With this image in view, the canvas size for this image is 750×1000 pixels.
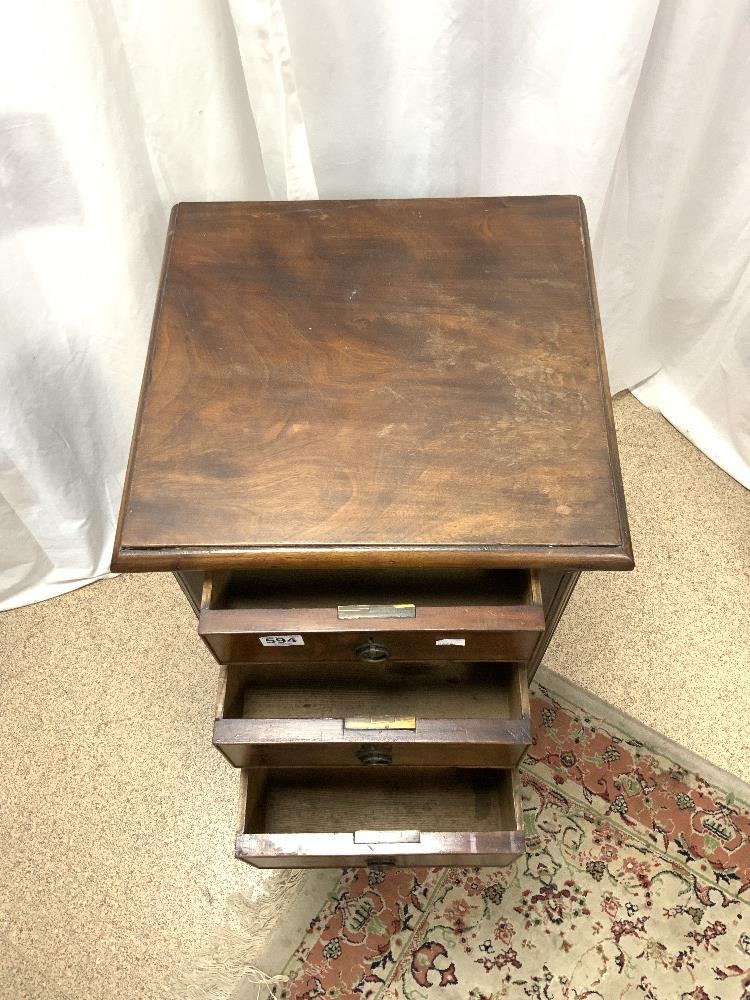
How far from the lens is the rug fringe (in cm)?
105

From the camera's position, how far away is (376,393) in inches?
32.0

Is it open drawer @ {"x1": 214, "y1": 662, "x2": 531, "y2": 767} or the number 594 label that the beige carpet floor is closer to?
open drawer @ {"x1": 214, "y1": 662, "x2": 531, "y2": 767}

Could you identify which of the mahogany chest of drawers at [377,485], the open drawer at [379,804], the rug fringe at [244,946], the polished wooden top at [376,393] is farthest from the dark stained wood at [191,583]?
the rug fringe at [244,946]

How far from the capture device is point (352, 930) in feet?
3.55

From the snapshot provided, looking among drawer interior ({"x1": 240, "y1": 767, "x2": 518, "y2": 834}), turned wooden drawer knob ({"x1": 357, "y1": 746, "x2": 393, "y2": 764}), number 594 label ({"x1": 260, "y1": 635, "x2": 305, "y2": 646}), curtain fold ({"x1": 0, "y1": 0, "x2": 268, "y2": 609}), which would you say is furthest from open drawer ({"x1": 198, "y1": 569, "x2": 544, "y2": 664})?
curtain fold ({"x1": 0, "y1": 0, "x2": 268, "y2": 609})

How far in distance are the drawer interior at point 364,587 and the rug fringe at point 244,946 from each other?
48cm

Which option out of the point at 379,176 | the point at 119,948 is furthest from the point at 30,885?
the point at 379,176

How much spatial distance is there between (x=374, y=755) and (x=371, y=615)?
0.20m

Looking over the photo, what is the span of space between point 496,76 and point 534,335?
38cm

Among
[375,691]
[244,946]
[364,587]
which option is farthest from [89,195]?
[244,946]

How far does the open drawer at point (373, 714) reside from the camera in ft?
2.65

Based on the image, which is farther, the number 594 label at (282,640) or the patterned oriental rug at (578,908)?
the patterned oriental rug at (578,908)

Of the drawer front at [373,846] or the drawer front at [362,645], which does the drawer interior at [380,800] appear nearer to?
the drawer front at [373,846]

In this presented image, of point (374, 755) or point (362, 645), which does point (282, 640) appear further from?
point (374, 755)
